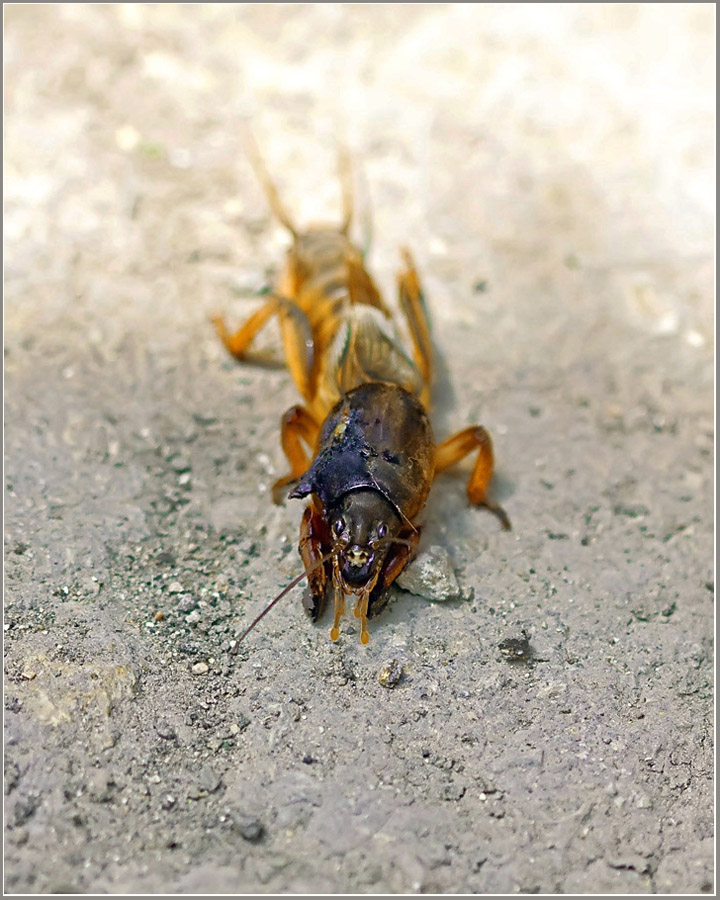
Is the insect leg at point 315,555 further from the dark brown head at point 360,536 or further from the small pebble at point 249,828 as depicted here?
the small pebble at point 249,828

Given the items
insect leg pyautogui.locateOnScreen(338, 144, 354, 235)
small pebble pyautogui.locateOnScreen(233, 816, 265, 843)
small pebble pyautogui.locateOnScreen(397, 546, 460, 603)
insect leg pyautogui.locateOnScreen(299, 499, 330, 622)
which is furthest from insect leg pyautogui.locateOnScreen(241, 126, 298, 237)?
small pebble pyautogui.locateOnScreen(233, 816, 265, 843)

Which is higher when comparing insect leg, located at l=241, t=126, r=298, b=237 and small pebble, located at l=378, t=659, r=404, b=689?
insect leg, located at l=241, t=126, r=298, b=237

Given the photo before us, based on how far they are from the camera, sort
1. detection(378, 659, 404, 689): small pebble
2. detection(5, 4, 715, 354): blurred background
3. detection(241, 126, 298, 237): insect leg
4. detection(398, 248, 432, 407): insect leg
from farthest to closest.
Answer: detection(241, 126, 298, 237): insect leg, detection(5, 4, 715, 354): blurred background, detection(398, 248, 432, 407): insect leg, detection(378, 659, 404, 689): small pebble

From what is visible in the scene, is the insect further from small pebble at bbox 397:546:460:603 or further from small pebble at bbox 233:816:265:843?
small pebble at bbox 233:816:265:843

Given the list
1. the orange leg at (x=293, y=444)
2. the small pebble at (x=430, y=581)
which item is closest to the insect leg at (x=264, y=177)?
the orange leg at (x=293, y=444)

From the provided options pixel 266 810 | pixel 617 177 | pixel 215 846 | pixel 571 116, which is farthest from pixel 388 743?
pixel 571 116

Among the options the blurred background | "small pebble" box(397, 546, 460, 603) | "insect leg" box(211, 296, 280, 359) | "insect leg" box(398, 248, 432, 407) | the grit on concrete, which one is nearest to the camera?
the grit on concrete
